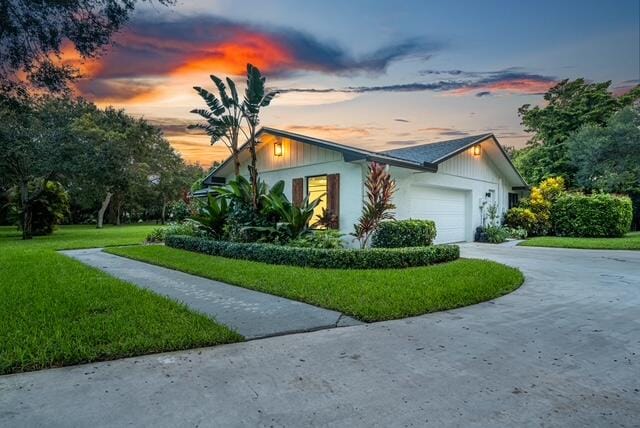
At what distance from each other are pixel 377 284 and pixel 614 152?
17638 mm

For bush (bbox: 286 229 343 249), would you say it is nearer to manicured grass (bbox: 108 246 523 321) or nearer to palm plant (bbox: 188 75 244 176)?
manicured grass (bbox: 108 246 523 321)

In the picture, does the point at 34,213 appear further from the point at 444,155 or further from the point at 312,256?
the point at 444,155

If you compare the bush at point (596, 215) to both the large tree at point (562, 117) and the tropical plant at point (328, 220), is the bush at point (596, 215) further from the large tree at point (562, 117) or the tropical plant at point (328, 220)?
the tropical plant at point (328, 220)

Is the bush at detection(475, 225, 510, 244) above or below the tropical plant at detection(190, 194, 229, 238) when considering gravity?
below

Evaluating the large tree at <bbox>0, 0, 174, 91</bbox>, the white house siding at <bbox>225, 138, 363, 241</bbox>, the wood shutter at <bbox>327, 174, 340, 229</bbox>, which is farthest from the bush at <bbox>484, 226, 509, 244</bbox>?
the large tree at <bbox>0, 0, 174, 91</bbox>

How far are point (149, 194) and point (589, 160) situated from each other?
3503 centimetres

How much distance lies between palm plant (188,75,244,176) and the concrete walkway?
15.7ft

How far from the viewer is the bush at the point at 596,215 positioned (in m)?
15.4

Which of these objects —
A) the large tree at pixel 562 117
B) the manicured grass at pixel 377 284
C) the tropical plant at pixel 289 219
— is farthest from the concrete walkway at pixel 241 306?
the large tree at pixel 562 117

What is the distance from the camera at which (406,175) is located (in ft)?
37.9

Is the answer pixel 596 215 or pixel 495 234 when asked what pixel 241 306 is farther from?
pixel 596 215

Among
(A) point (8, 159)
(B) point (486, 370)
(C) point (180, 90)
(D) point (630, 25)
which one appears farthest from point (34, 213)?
(D) point (630, 25)

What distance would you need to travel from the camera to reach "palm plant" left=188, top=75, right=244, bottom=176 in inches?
423

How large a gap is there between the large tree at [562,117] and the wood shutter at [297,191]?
1691 centimetres
